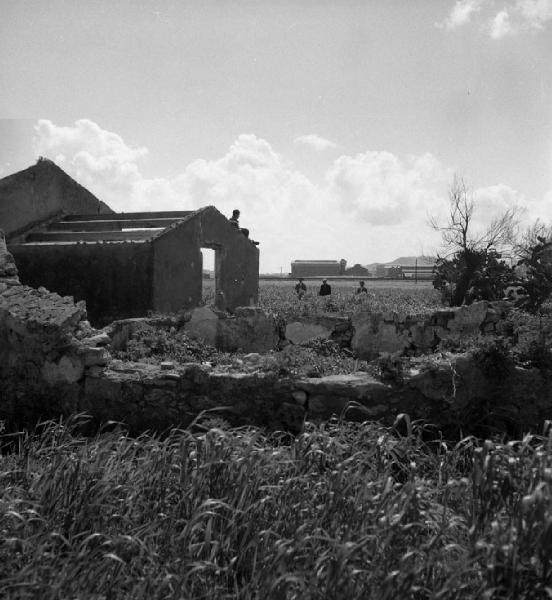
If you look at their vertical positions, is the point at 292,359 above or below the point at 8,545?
above

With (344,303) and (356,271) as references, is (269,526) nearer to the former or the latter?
(344,303)

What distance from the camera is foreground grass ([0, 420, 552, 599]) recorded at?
9.80 feet

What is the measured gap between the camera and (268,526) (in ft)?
12.1

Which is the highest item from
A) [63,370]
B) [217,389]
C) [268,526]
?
[63,370]

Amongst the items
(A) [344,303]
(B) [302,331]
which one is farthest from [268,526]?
(A) [344,303]

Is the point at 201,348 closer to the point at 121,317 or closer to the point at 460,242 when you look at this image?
the point at 121,317

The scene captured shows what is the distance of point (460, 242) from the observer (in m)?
21.9

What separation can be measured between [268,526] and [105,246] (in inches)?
366

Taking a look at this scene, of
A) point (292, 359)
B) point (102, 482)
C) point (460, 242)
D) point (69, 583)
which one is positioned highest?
point (460, 242)

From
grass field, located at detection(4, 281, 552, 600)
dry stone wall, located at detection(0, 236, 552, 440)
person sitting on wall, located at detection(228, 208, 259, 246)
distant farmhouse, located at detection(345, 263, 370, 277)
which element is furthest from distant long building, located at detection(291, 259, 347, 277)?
grass field, located at detection(4, 281, 552, 600)

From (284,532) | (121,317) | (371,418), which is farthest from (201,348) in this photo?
(284,532)

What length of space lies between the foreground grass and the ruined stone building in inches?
298

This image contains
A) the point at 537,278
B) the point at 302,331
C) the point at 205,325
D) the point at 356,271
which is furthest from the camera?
the point at 356,271

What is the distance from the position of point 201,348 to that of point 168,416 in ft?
7.33
